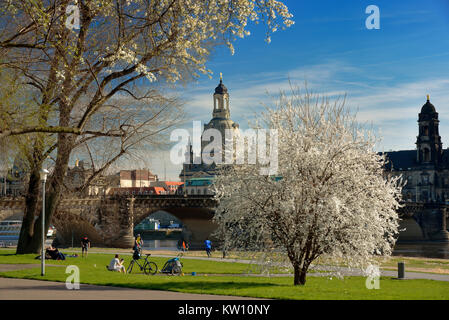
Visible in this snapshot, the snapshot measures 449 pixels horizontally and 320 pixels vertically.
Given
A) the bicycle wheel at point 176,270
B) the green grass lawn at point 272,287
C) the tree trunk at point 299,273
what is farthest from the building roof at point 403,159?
the tree trunk at point 299,273

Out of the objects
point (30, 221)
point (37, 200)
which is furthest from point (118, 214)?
point (30, 221)

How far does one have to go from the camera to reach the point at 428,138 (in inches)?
5778

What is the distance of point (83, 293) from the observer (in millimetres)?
16000

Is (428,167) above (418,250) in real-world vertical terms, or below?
above

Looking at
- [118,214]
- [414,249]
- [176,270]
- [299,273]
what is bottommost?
[414,249]

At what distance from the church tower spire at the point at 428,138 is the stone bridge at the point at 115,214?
78.4 meters

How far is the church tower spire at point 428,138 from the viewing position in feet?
474

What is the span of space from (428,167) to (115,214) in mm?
100092

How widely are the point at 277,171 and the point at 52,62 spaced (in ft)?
32.0

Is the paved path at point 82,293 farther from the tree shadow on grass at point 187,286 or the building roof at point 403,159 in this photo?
the building roof at point 403,159

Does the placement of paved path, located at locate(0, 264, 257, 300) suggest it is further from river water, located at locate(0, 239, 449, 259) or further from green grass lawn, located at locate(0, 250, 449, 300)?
river water, located at locate(0, 239, 449, 259)

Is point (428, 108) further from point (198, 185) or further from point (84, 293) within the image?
point (84, 293)

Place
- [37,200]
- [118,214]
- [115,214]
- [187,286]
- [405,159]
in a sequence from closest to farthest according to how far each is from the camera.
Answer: [187,286] → [37,200] → [115,214] → [118,214] → [405,159]
